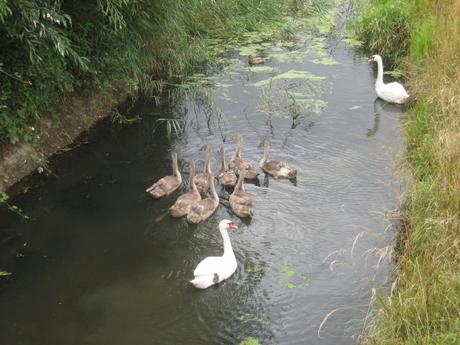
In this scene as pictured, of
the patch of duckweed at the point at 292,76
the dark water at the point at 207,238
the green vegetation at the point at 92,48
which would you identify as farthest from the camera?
the patch of duckweed at the point at 292,76

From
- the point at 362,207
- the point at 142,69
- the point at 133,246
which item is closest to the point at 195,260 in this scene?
the point at 133,246

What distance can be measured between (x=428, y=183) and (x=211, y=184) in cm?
331

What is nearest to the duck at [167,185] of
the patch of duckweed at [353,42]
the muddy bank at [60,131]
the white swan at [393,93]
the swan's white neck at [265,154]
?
the swan's white neck at [265,154]

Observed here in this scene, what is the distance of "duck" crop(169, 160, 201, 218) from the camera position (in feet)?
27.0

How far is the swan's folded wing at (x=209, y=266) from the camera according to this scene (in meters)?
6.77

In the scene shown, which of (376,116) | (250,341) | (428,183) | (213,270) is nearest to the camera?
(250,341)

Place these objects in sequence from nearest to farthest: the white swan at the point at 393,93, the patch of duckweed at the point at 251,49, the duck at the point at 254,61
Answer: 1. the white swan at the point at 393,93
2. the duck at the point at 254,61
3. the patch of duckweed at the point at 251,49

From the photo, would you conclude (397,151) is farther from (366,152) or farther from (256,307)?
(256,307)

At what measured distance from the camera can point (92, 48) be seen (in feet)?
34.1

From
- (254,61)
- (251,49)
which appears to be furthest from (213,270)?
(251,49)

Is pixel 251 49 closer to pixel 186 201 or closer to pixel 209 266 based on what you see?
pixel 186 201

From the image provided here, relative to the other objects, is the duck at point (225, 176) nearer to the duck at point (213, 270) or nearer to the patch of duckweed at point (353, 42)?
the duck at point (213, 270)

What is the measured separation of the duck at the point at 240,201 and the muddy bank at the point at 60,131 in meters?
3.55

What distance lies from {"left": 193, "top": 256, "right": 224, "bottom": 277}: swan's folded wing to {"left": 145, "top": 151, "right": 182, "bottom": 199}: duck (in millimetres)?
2107
